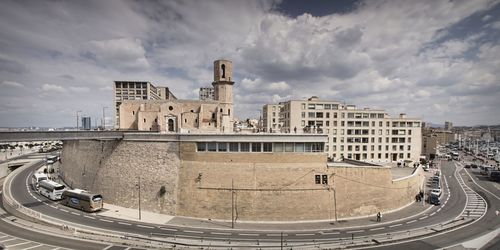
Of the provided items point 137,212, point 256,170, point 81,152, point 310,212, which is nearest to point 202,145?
point 256,170

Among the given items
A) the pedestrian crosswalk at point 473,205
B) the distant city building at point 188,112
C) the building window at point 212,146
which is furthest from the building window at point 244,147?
the pedestrian crosswalk at point 473,205

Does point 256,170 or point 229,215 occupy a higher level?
point 256,170

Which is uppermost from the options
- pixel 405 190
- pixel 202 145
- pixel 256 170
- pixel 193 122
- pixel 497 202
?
pixel 193 122

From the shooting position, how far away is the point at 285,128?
7312 cm

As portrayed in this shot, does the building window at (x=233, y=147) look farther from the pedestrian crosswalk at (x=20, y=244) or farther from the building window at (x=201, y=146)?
the pedestrian crosswalk at (x=20, y=244)

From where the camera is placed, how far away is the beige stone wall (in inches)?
1330

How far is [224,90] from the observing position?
2103 inches

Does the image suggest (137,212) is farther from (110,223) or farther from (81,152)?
(81,152)

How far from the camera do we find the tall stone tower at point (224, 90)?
51.8 m

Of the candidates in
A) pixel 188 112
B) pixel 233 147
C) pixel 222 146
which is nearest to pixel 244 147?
pixel 233 147

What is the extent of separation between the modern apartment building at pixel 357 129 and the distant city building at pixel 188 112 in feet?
76.5

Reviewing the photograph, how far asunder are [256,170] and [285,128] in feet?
140

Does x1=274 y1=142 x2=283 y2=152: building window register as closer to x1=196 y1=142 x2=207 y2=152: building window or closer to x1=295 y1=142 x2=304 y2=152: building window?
x1=295 y1=142 x2=304 y2=152: building window

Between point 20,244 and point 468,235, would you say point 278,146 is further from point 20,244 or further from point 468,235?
point 20,244
